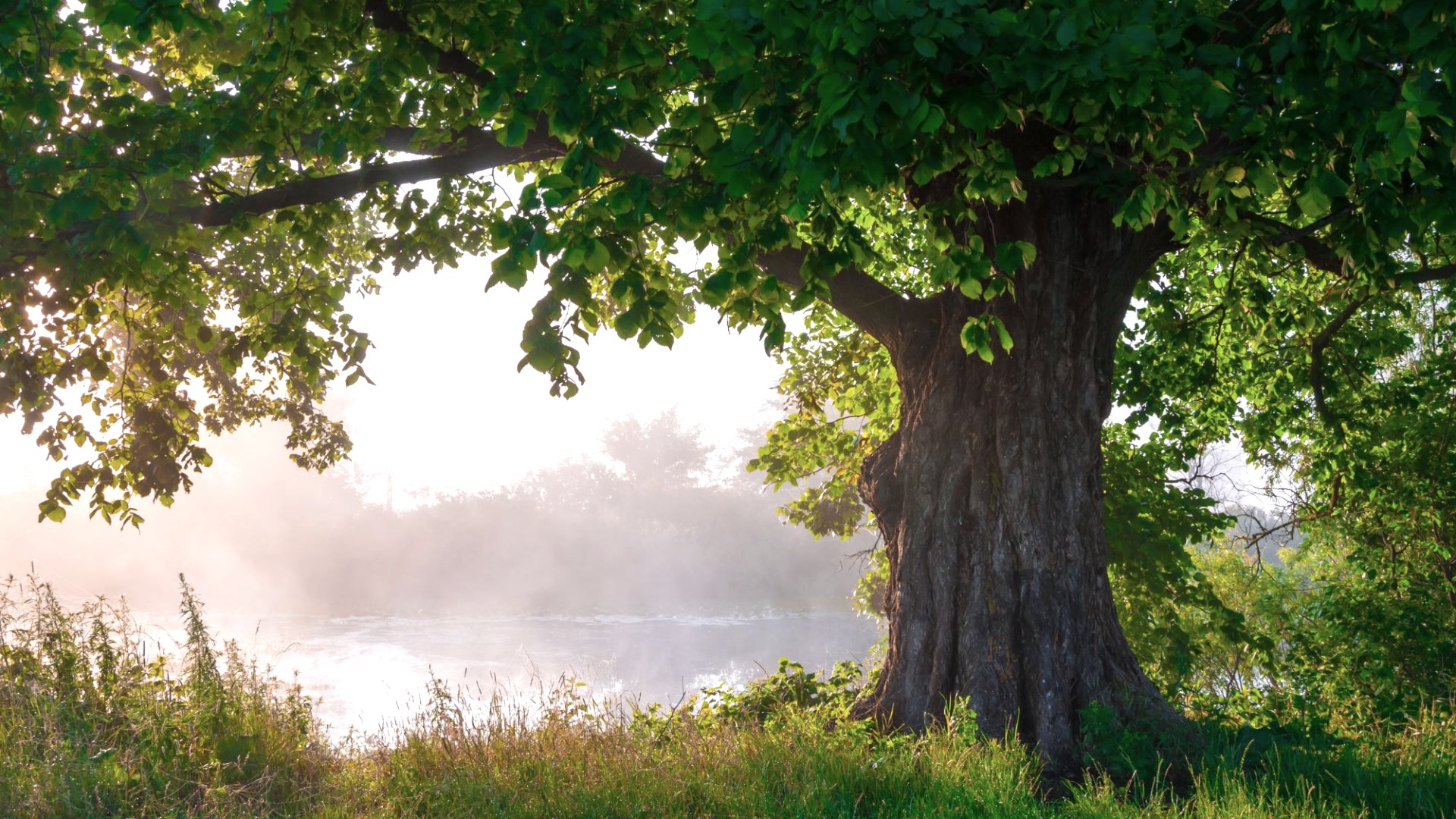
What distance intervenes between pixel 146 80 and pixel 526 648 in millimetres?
16933

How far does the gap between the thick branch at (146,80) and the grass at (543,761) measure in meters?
A: 4.73

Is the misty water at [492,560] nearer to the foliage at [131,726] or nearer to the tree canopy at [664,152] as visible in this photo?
the foliage at [131,726]

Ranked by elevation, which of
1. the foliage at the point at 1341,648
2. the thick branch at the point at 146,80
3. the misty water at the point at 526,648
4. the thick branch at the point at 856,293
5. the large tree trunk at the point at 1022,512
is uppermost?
the thick branch at the point at 146,80

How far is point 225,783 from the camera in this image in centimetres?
670

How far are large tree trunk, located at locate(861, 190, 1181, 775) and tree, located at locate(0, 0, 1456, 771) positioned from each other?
0.08ft

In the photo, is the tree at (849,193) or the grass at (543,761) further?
the grass at (543,761)

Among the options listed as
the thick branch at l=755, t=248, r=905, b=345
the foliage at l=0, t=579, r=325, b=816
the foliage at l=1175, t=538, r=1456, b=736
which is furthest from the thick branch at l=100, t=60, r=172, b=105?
the foliage at l=1175, t=538, r=1456, b=736

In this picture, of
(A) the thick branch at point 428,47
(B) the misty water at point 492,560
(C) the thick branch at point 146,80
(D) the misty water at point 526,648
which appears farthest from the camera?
(B) the misty water at point 492,560

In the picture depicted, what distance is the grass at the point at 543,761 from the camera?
5023 millimetres

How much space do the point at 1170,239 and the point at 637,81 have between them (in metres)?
4.50

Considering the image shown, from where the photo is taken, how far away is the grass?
16.5ft

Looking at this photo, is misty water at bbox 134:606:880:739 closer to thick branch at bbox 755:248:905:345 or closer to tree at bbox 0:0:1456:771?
tree at bbox 0:0:1456:771

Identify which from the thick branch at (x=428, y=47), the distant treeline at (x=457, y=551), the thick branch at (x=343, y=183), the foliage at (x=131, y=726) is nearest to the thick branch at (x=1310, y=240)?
the thick branch at (x=343, y=183)

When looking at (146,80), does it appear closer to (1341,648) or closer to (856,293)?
(856,293)
